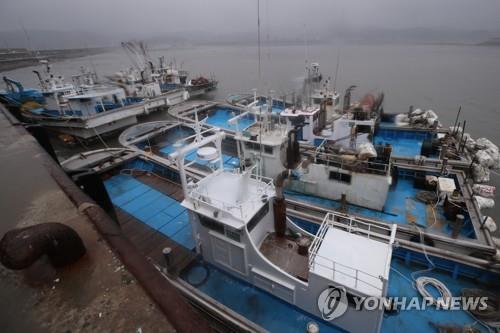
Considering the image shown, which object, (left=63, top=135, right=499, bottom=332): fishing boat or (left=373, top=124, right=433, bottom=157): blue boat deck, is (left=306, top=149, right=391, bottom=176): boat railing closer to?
(left=63, top=135, right=499, bottom=332): fishing boat

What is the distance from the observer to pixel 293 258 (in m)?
7.59

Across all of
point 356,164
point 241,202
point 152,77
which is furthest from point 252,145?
point 152,77

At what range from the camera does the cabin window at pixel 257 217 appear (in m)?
7.31

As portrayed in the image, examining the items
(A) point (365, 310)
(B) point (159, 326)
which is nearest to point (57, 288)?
(B) point (159, 326)

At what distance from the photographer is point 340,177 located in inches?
442

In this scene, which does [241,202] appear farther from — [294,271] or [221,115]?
[221,115]

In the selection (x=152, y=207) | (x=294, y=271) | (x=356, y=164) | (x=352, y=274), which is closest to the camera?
(x=352, y=274)

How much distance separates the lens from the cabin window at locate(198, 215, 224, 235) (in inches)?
292

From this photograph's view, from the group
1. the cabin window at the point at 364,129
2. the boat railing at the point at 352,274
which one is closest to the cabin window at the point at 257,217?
the boat railing at the point at 352,274

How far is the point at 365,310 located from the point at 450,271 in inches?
176

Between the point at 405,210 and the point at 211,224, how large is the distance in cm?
891

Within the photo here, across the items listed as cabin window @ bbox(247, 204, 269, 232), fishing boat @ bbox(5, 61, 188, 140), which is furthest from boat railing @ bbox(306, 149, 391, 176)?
fishing boat @ bbox(5, 61, 188, 140)

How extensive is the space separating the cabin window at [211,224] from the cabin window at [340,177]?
6375 millimetres

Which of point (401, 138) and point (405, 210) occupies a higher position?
point (401, 138)
